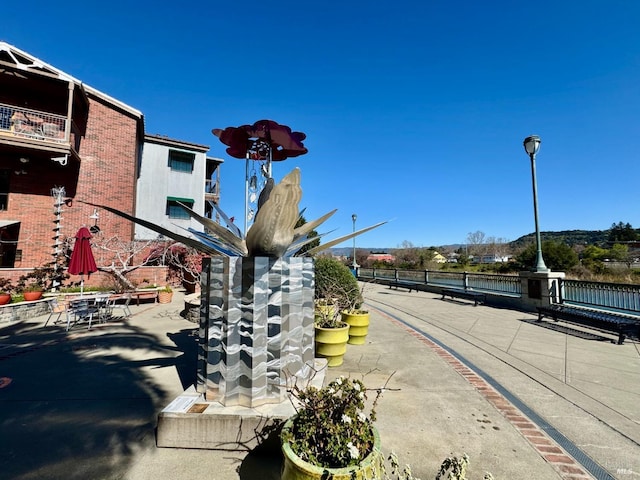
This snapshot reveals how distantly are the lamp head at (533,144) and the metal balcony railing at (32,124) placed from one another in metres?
19.5

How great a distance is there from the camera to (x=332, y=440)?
2080 mm

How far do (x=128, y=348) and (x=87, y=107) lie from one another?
1568cm

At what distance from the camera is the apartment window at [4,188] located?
44.9ft

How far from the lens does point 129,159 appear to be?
1683cm

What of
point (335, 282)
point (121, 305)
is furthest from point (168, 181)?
point (335, 282)

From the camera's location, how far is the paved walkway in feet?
9.07

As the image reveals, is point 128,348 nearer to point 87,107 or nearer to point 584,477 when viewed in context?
point 584,477

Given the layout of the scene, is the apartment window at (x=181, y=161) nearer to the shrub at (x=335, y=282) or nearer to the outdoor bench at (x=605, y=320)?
the shrub at (x=335, y=282)

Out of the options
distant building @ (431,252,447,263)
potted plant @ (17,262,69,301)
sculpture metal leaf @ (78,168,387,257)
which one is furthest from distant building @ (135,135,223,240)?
distant building @ (431,252,447,263)

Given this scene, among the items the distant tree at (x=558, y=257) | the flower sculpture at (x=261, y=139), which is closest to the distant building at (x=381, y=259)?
the distant tree at (x=558, y=257)

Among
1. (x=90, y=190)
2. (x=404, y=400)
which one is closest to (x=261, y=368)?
(x=404, y=400)

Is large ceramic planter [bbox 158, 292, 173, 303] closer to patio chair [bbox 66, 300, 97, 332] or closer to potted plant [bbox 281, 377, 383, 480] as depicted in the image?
patio chair [bbox 66, 300, 97, 332]

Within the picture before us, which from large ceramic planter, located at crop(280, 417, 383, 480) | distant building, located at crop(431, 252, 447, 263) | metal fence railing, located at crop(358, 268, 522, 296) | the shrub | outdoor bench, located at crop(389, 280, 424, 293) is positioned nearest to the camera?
large ceramic planter, located at crop(280, 417, 383, 480)

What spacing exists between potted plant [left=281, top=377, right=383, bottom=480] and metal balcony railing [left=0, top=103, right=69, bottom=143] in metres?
16.8
